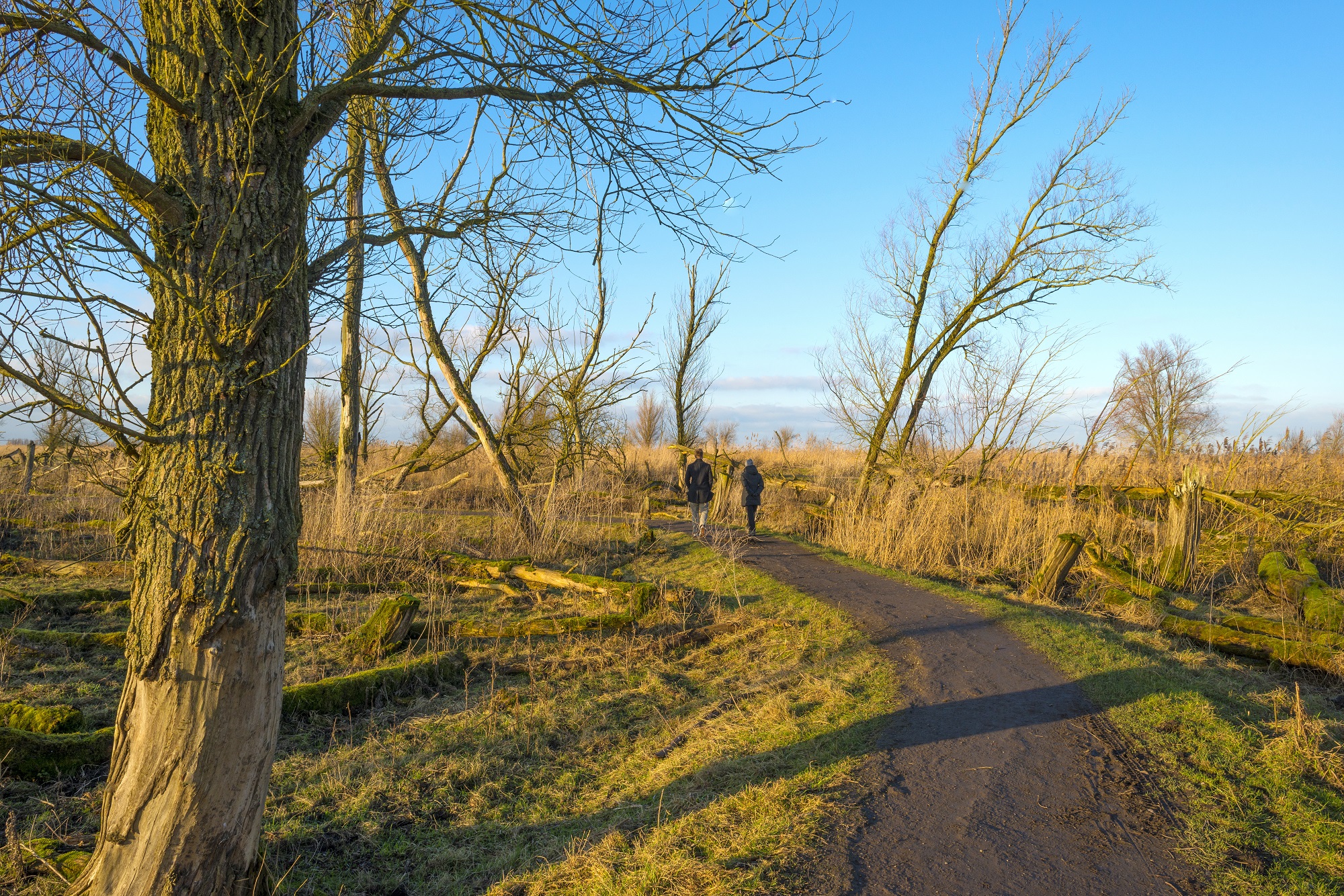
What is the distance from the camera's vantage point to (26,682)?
629 cm

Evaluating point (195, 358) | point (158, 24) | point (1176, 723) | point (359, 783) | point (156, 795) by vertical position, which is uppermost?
point (158, 24)

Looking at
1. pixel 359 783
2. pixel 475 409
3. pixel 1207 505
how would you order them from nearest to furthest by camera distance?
1. pixel 359 783
2. pixel 475 409
3. pixel 1207 505

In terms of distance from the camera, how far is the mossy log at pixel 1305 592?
8.45m

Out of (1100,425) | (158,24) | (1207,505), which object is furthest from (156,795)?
(1207,505)

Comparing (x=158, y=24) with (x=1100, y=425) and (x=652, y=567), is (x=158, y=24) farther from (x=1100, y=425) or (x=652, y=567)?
(x=1100, y=425)

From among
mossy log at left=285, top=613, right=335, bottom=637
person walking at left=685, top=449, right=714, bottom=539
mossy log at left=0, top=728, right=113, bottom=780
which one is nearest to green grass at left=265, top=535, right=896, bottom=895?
mossy log at left=0, top=728, right=113, bottom=780

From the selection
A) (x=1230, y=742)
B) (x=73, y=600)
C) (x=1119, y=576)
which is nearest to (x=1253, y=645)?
(x=1119, y=576)

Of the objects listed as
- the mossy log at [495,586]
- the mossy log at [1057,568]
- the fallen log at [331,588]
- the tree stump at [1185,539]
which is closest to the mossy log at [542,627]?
the mossy log at [495,586]

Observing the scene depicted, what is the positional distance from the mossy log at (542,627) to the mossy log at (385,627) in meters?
0.78

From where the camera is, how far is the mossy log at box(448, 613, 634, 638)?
330 inches

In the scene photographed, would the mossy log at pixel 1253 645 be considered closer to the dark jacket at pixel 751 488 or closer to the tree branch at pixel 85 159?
the dark jacket at pixel 751 488

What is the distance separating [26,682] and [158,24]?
6223 mm

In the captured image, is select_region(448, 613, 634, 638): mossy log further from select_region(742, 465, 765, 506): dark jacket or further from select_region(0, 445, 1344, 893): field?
select_region(742, 465, 765, 506): dark jacket

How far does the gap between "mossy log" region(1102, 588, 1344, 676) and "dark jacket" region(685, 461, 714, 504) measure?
838 cm
